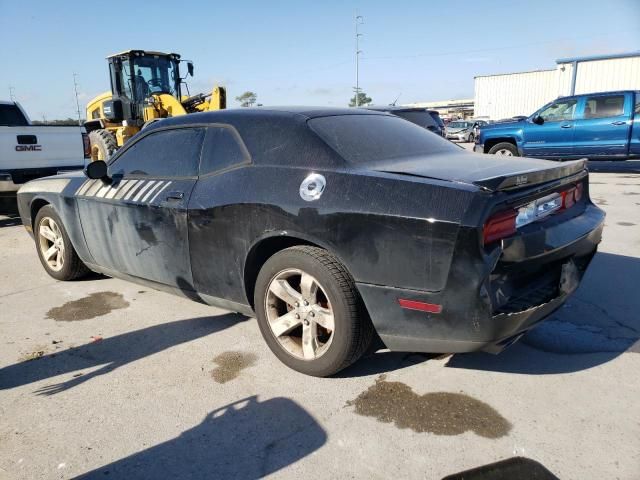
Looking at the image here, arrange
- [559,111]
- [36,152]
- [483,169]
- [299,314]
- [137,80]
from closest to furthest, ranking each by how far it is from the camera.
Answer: [483,169] < [299,314] < [36,152] < [137,80] < [559,111]

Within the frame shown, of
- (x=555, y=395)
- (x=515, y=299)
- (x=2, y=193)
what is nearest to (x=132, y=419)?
(x=515, y=299)

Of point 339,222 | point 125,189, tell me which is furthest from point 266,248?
point 125,189

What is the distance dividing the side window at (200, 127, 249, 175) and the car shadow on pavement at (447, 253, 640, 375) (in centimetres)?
185

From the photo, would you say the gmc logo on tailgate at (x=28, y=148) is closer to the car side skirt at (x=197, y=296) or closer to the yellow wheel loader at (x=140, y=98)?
the yellow wheel loader at (x=140, y=98)

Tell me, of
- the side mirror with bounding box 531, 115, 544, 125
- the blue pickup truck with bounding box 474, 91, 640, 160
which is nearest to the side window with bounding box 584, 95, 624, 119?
the blue pickup truck with bounding box 474, 91, 640, 160

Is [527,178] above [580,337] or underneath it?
above

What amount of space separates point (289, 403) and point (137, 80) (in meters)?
10.1

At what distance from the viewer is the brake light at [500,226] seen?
7.60 ft

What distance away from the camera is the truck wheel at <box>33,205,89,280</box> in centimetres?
471

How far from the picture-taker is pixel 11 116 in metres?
9.51

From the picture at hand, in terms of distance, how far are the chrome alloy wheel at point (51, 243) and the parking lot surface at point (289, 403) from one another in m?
0.93

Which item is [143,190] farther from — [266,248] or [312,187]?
[312,187]

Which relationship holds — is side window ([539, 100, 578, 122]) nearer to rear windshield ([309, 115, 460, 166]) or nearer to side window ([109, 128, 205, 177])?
rear windshield ([309, 115, 460, 166])

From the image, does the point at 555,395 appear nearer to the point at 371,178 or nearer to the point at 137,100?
the point at 371,178
